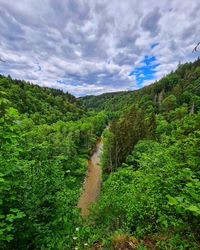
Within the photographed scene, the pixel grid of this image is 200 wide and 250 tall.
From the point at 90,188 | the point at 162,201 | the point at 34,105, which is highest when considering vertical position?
the point at 34,105

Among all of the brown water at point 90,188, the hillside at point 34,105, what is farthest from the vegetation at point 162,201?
the hillside at point 34,105

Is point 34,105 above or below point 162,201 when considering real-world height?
above

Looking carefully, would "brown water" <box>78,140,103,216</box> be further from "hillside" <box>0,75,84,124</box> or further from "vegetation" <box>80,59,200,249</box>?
"hillside" <box>0,75,84,124</box>

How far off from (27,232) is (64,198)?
1.37 metres

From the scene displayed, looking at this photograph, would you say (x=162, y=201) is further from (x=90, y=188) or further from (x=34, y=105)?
(x=34, y=105)

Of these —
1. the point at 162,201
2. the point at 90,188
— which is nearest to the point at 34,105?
the point at 90,188

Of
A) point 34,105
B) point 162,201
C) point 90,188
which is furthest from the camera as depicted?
point 34,105

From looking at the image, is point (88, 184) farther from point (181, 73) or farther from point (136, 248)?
point (181, 73)

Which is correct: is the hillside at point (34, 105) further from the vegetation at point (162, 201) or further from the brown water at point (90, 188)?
the vegetation at point (162, 201)

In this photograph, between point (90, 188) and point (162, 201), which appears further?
point (90, 188)

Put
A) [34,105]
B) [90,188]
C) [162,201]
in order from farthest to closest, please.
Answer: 1. [34,105]
2. [90,188]
3. [162,201]

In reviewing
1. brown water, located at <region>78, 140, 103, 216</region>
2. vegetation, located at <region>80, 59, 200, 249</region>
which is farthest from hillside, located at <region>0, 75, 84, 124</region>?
vegetation, located at <region>80, 59, 200, 249</region>

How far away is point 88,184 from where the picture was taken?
33688 millimetres

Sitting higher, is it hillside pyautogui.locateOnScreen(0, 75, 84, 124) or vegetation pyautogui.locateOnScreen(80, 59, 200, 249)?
hillside pyautogui.locateOnScreen(0, 75, 84, 124)
